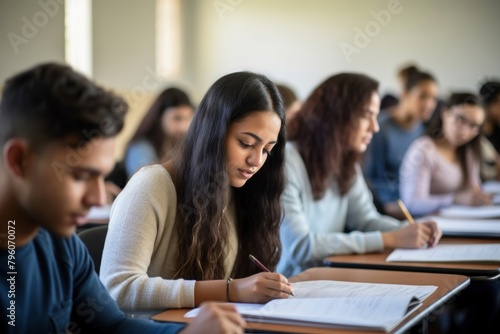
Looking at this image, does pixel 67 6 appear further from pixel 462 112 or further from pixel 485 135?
pixel 485 135

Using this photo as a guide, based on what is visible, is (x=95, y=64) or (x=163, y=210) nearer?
(x=163, y=210)

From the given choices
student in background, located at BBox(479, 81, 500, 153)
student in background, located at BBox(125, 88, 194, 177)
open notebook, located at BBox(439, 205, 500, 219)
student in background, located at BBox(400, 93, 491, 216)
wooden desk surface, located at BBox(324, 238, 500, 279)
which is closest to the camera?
wooden desk surface, located at BBox(324, 238, 500, 279)

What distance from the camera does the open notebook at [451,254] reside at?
2.15m

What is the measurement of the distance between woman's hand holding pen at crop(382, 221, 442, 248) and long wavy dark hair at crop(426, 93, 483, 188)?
1.56m

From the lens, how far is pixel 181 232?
1.74 meters

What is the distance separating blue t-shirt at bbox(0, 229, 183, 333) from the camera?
3.95ft

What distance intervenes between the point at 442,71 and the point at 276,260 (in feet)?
15.4

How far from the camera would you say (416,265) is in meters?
2.09

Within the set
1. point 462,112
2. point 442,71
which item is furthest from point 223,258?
point 442,71

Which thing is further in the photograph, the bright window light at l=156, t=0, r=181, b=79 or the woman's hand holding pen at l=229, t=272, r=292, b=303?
the bright window light at l=156, t=0, r=181, b=79

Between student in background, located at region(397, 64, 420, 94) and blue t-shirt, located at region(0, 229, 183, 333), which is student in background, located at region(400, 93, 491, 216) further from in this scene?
blue t-shirt, located at region(0, 229, 183, 333)

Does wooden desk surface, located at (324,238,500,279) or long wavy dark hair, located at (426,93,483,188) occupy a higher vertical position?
long wavy dark hair, located at (426,93,483,188)

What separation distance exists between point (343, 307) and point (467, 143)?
2.67 m

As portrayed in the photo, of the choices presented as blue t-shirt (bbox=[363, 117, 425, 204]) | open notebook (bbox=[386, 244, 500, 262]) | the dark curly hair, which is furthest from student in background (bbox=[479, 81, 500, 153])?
the dark curly hair
